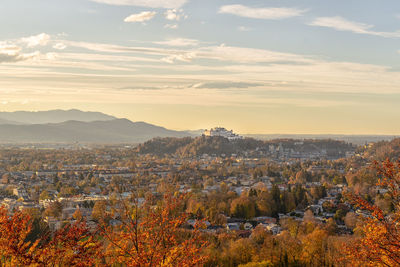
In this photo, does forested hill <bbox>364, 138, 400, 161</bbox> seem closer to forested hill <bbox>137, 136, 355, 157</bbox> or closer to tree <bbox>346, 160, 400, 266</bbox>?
forested hill <bbox>137, 136, 355, 157</bbox>

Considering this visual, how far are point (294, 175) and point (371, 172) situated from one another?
631 inches

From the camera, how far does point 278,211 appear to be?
5481 cm

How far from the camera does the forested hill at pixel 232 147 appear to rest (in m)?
165

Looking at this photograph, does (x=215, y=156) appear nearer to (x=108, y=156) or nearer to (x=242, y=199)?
(x=108, y=156)

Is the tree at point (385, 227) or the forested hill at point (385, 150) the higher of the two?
the tree at point (385, 227)

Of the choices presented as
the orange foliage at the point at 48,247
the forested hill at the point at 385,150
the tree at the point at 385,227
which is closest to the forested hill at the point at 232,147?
the forested hill at the point at 385,150

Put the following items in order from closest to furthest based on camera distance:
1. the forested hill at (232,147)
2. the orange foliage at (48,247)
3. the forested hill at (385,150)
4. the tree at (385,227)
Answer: the orange foliage at (48,247)
the tree at (385,227)
the forested hill at (385,150)
the forested hill at (232,147)

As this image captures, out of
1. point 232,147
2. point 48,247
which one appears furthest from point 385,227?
point 232,147

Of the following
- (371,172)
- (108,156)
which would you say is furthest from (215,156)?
(371,172)

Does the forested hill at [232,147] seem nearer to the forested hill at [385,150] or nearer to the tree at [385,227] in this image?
the forested hill at [385,150]

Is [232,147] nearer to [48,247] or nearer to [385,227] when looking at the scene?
[385,227]

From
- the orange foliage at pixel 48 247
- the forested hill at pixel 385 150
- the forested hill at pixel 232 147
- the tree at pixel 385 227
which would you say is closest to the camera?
the orange foliage at pixel 48 247

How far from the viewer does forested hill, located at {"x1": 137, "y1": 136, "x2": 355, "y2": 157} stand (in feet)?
540

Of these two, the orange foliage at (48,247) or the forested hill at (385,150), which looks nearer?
the orange foliage at (48,247)
